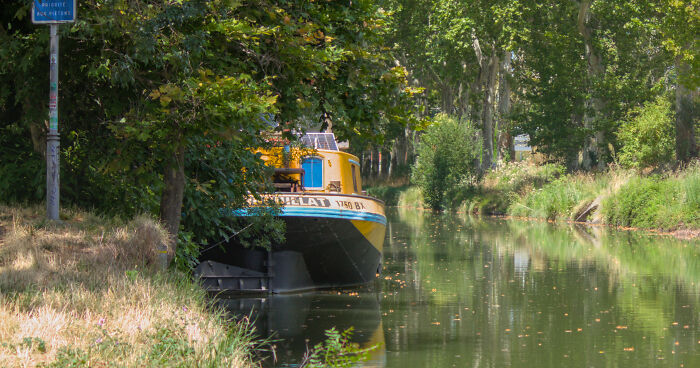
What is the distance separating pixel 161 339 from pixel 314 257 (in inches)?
418

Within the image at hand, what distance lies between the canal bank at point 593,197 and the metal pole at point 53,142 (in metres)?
23.4

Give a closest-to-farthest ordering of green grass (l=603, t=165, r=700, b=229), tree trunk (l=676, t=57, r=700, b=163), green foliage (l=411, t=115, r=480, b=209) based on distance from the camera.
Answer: green grass (l=603, t=165, r=700, b=229) → tree trunk (l=676, t=57, r=700, b=163) → green foliage (l=411, t=115, r=480, b=209)

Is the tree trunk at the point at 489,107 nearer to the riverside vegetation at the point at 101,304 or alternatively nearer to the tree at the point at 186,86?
the tree at the point at 186,86

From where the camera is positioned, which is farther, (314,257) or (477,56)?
(477,56)

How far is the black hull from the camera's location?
1789 cm

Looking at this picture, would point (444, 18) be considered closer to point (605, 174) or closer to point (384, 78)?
point (605, 174)

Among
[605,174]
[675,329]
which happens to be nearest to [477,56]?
[605,174]

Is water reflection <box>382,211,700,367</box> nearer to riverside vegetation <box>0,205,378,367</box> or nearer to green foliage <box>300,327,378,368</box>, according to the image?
green foliage <box>300,327,378,368</box>

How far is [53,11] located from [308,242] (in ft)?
28.4

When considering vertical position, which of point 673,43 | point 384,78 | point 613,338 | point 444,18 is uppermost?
point 444,18

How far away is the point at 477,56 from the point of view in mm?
55031

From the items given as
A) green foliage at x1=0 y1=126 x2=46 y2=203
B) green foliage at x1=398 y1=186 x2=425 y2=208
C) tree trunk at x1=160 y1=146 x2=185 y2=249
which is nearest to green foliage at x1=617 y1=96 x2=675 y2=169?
green foliage at x1=398 y1=186 x2=425 y2=208

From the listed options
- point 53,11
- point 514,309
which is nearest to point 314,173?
point 514,309

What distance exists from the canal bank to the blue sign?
24.1m
